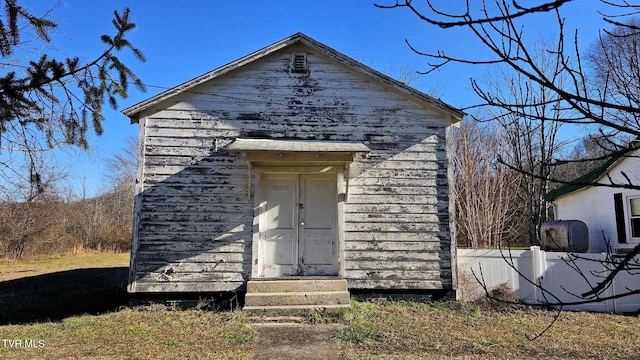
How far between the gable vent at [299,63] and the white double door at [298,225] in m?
2.23

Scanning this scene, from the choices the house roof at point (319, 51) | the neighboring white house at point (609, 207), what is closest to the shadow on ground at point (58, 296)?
the house roof at point (319, 51)

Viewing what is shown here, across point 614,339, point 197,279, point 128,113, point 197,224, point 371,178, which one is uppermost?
point 128,113

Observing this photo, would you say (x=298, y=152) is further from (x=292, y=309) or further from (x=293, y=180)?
(x=292, y=309)

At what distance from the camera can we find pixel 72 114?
4605mm

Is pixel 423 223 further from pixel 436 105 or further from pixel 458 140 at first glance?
pixel 458 140

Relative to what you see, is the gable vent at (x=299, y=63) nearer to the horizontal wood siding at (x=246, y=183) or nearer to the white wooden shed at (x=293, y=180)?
the white wooden shed at (x=293, y=180)

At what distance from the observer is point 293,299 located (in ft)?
21.4

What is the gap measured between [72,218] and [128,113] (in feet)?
61.4

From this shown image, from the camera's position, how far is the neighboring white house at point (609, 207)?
11.1 m

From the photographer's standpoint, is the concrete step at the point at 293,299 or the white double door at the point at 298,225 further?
the white double door at the point at 298,225

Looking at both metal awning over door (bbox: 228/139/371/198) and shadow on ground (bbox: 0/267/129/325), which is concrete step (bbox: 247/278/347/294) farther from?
shadow on ground (bbox: 0/267/129/325)

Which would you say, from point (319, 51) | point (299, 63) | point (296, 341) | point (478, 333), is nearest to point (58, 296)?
point (296, 341)

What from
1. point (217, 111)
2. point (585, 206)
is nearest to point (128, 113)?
point (217, 111)

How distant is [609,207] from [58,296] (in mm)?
15836
